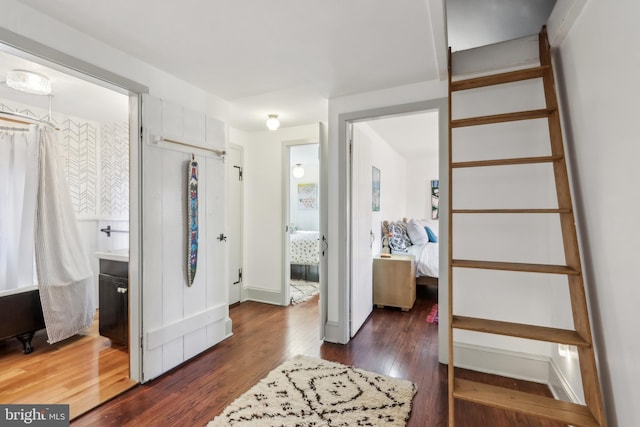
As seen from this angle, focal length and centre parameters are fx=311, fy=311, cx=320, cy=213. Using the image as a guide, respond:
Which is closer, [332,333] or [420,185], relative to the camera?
[332,333]

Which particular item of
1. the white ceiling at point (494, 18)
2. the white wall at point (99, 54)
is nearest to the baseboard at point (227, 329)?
the white wall at point (99, 54)

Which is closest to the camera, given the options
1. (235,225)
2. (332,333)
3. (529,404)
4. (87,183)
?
(529,404)

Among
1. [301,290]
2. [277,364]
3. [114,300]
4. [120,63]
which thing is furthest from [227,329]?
[120,63]

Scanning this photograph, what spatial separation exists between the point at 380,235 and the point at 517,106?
2.51m

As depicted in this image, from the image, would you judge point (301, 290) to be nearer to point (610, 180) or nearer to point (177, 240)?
point (177, 240)

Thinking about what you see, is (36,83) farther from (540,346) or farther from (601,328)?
(540,346)

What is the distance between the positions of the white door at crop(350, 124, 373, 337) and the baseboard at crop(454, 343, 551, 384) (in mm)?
1020

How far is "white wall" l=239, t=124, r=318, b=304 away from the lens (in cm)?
412

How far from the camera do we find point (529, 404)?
4.68 feet

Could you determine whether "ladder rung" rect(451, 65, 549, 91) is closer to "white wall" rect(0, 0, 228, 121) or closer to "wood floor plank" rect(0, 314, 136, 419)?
"white wall" rect(0, 0, 228, 121)

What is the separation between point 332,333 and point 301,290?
6.52 feet

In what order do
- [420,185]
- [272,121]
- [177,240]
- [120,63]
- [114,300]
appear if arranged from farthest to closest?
[420,185] < [272,121] < [114,300] < [177,240] < [120,63]

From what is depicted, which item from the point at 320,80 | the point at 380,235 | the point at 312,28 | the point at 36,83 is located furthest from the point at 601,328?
the point at 36,83

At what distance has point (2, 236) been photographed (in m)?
2.82
